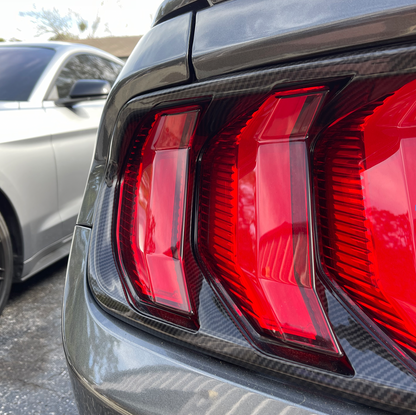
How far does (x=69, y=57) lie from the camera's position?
10.00 feet

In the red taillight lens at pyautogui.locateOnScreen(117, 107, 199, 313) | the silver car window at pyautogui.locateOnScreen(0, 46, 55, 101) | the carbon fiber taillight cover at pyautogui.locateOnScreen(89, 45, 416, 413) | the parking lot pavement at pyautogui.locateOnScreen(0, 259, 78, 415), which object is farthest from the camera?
the silver car window at pyautogui.locateOnScreen(0, 46, 55, 101)

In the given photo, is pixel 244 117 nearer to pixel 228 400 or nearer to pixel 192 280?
pixel 192 280

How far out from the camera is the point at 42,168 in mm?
2283

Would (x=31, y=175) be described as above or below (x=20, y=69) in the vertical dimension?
below

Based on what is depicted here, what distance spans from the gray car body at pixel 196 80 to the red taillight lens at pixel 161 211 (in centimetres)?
7

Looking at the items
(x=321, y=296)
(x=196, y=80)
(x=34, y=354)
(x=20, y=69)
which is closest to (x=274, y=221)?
(x=321, y=296)

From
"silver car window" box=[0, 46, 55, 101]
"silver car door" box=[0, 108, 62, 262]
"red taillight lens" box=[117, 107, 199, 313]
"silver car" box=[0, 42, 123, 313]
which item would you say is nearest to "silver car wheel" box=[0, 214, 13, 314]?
"silver car" box=[0, 42, 123, 313]

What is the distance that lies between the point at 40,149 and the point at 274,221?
198 cm

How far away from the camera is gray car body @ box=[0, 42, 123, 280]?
2102mm

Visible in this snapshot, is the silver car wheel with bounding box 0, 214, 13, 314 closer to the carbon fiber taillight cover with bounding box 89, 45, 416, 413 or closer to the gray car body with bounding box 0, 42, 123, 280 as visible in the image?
the gray car body with bounding box 0, 42, 123, 280

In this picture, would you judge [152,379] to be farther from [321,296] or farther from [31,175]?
[31,175]

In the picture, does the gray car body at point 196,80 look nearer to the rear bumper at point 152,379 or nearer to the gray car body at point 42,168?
the rear bumper at point 152,379

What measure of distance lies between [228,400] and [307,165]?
0.36 m

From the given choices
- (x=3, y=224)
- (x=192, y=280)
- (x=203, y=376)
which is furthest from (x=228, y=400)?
(x=3, y=224)
